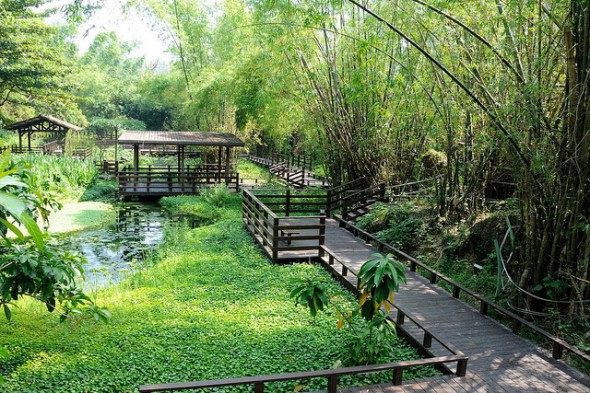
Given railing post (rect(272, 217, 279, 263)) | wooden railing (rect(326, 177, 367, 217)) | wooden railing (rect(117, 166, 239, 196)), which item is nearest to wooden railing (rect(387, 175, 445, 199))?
wooden railing (rect(326, 177, 367, 217))

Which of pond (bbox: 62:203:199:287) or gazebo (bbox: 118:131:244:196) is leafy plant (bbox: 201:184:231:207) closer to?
pond (bbox: 62:203:199:287)

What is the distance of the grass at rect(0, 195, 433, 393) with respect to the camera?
4508 millimetres

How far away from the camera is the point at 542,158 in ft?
16.8

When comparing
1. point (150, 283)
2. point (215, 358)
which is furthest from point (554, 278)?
point (150, 283)

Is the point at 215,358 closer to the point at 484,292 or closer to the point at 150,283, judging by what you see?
the point at 150,283

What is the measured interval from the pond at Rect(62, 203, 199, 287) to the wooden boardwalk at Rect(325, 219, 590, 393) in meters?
4.84

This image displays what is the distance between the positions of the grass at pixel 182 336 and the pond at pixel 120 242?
1.19 m

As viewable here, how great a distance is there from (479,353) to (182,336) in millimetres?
3247

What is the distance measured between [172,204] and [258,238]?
724cm

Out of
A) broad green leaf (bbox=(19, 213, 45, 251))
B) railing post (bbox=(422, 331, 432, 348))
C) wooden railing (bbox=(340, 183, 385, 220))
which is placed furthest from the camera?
wooden railing (bbox=(340, 183, 385, 220))

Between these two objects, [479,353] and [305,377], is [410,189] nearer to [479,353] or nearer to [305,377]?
[479,353]

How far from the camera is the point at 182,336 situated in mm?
5383

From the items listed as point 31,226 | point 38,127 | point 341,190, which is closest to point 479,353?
point 31,226

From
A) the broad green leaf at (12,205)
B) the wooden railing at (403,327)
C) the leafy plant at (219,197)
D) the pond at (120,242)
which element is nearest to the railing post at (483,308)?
the wooden railing at (403,327)
